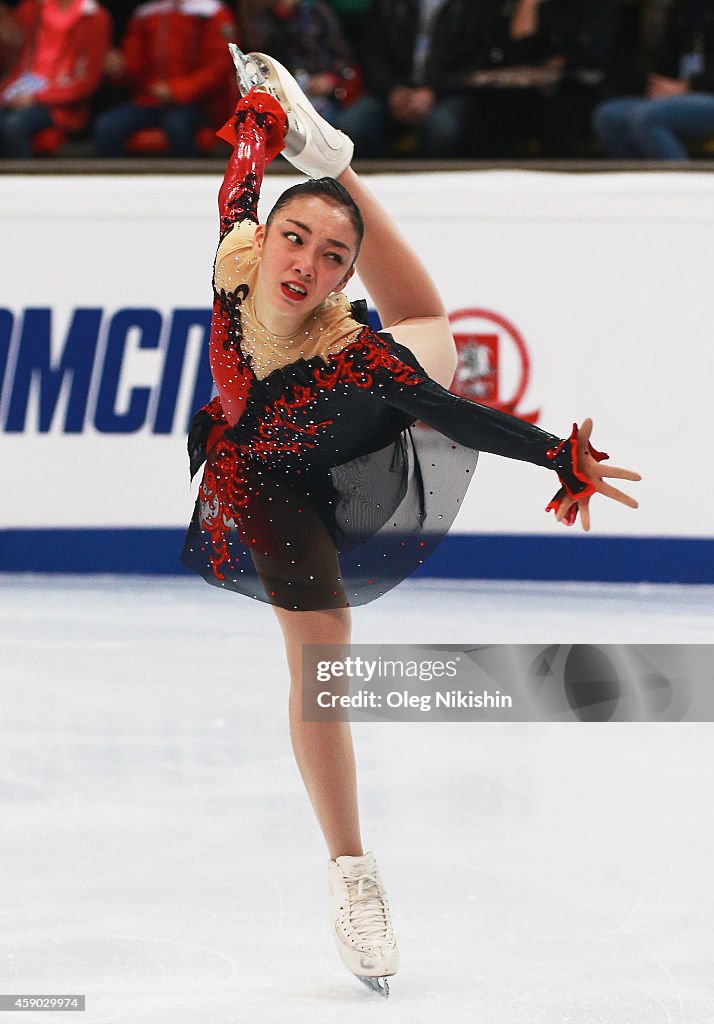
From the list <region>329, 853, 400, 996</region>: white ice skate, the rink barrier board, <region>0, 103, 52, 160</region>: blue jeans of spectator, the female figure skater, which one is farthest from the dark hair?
<region>0, 103, 52, 160</region>: blue jeans of spectator

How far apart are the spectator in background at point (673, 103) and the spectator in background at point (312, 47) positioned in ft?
2.98

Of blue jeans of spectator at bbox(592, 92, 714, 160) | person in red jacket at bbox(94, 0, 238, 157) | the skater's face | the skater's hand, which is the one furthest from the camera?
person in red jacket at bbox(94, 0, 238, 157)

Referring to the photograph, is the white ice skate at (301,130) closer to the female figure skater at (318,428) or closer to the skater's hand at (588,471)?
the female figure skater at (318,428)

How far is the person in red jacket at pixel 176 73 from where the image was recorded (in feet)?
17.6

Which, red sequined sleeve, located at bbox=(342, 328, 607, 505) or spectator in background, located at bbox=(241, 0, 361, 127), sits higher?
spectator in background, located at bbox=(241, 0, 361, 127)

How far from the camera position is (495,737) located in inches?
133

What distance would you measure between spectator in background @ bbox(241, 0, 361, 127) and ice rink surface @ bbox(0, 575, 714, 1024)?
2.08 meters

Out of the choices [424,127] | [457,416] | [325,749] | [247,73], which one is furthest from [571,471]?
[424,127]

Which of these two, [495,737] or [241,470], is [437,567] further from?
[241,470]

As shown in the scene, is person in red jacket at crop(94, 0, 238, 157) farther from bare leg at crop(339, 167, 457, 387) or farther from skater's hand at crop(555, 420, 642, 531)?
skater's hand at crop(555, 420, 642, 531)

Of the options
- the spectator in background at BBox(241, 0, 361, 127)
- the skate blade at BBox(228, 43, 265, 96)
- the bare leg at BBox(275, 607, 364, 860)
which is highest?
the spectator in background at BBox(241, 0, 361, 127)

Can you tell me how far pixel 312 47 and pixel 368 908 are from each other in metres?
3.79

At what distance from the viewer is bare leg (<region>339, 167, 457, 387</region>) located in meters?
2.20

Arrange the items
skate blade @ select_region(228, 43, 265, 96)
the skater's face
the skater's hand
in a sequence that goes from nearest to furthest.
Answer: the skater's hand
the skater's face
skate blade @ select_region(228, 43, 265, 96)
